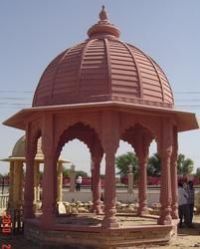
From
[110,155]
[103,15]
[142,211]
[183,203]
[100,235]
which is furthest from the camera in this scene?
[183,203]

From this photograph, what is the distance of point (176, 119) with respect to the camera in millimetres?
11672

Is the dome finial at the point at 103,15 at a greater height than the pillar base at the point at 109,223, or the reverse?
the dome finial at the point at 103,15

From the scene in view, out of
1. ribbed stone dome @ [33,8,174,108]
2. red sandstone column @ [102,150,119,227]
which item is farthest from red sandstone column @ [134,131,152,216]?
red sandstone column @ [102,150,119,227]

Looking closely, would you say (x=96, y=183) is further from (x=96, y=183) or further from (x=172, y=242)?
(x=172, y=242)

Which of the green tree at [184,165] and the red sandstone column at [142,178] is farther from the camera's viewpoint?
the green tree at [184,165]

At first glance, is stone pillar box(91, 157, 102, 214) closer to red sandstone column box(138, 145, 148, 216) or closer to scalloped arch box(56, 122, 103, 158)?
scalloped arch box(56, 122, 103, 158)

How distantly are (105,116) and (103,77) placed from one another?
1.21m

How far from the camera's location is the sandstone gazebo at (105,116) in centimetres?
1018

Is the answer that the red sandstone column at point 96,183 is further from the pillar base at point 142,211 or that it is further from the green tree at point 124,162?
the green tree at point 124,162

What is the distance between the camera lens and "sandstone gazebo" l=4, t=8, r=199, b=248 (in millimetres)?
10180

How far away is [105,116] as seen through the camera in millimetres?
10273

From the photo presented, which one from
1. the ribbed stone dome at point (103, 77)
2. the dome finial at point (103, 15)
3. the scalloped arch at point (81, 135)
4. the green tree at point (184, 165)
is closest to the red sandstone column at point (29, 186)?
the scalloped arch at point (81, 135)

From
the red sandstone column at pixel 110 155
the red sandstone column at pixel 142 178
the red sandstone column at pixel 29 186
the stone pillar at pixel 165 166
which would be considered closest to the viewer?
the red sandstone column at pixel 110 155

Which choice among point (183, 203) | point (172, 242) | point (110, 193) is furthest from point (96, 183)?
point (110, 193)
